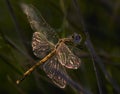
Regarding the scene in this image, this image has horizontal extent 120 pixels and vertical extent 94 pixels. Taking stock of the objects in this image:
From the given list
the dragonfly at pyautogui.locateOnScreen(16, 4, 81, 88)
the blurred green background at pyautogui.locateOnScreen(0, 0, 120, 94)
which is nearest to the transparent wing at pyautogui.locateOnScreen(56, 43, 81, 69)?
the dragonfly at pyautogui.locateOnScreen(16, 4, 81, 88)

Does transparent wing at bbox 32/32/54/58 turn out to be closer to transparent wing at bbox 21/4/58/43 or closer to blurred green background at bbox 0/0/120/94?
transparent wing at bbox 21/4/58/43

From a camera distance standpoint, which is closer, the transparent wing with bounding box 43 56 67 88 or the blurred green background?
the transparent wing with bounding box 43 56 67 88

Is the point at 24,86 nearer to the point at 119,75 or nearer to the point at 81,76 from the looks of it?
the point at 81,76

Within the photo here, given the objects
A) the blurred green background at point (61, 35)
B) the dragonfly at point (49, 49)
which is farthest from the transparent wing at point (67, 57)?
the blurred green background at point (61, 35)

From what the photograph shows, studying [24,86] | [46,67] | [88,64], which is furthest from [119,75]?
[46,67]

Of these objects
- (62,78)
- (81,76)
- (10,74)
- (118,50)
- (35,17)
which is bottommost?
(118,50)
